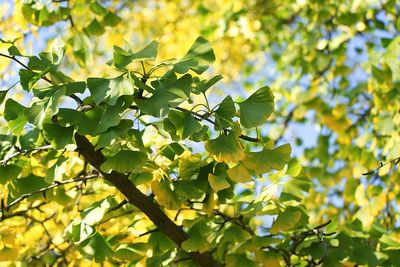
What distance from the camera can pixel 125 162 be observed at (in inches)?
43.6

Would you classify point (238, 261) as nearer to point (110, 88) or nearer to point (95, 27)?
point (110, 88)

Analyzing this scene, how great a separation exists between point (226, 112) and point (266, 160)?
0.12 m

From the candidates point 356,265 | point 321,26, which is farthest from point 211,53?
point 321,26

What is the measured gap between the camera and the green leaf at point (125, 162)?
110cm

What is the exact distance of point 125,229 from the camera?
4.62ft

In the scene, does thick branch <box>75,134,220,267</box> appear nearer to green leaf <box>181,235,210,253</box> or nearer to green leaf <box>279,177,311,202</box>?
green leaf <box>181,235,210,253</box>

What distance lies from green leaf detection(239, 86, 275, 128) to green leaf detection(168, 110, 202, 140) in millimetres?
79

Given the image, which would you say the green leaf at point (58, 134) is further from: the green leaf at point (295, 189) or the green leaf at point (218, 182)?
Answer: the green leaf at point (295, 189)

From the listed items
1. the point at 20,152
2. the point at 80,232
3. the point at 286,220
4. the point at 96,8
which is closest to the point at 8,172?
the point at 20,152

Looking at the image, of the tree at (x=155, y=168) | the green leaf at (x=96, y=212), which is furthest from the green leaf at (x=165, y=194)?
the green leaf at (x=96, y=212)

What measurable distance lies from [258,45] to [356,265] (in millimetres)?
1796

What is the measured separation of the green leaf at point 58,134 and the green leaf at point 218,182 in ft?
0.75

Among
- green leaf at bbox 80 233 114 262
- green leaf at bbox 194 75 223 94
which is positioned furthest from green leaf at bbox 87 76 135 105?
green leaf at bbox 80 233 114 262

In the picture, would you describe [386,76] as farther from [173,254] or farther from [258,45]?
[258,45]
